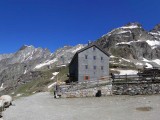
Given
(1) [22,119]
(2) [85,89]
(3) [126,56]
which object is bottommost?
(1) [22,119]

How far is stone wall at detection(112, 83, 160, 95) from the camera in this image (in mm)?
43125

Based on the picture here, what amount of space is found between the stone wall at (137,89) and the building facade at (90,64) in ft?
121

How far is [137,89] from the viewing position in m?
44.0

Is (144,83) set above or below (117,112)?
above

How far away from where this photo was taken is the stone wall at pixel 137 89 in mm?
43125

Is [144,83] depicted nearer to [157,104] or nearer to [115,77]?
[115,77]

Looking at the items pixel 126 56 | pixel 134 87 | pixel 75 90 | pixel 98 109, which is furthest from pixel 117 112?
pixel 126 56

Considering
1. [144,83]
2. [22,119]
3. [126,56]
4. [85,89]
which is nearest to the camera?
[22,119]

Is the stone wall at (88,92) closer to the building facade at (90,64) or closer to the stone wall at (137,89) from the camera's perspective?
the stone wall at (137,89)

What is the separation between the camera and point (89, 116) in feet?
93.2

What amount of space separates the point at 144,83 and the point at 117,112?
15.3m

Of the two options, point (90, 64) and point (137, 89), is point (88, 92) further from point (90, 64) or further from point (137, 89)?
point (90, 64)

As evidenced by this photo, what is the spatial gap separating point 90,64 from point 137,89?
4072cm

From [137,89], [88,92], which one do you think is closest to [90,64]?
[88,92]
